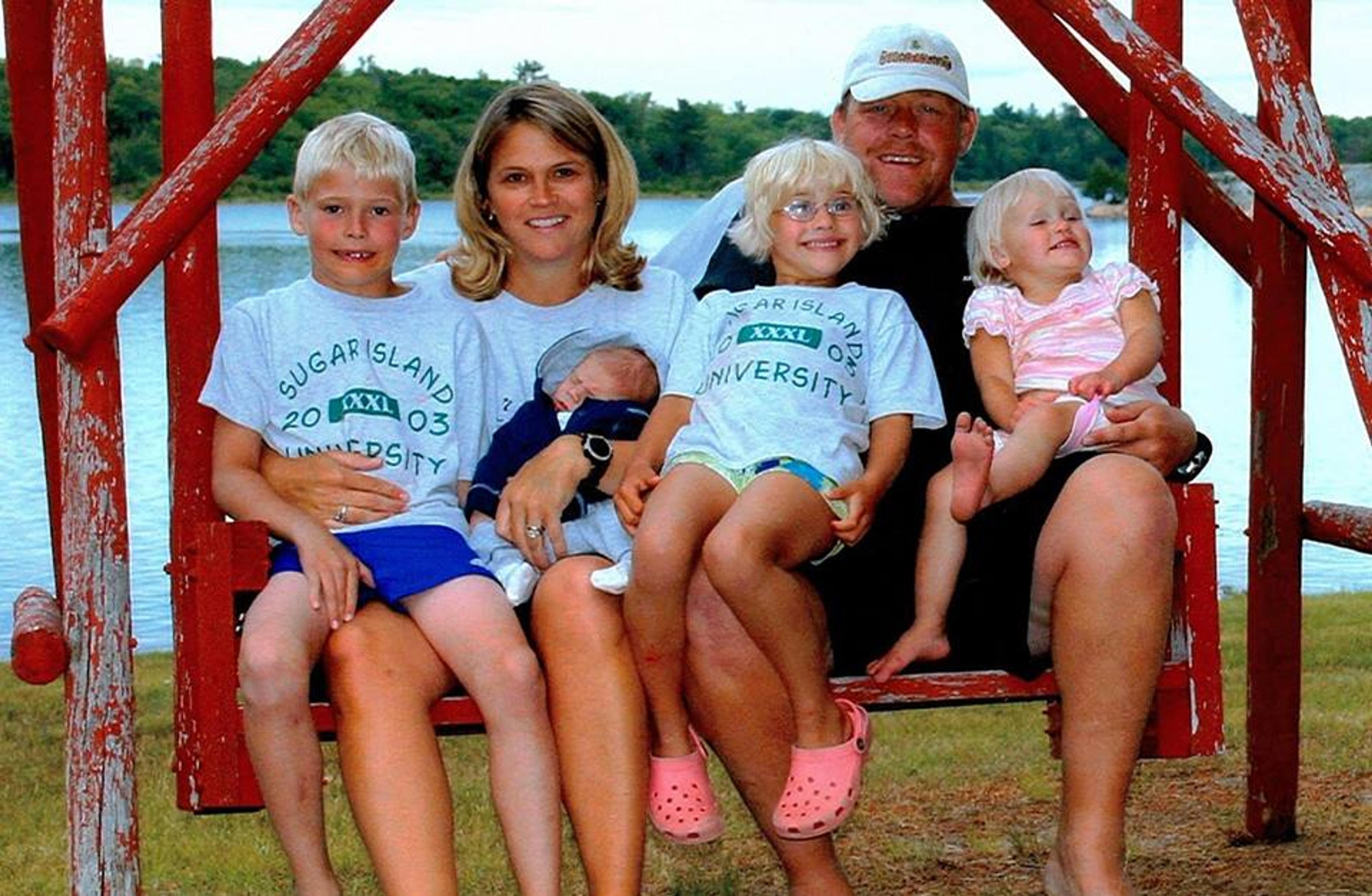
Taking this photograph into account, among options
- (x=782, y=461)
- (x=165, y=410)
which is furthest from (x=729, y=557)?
(x=165, y=410)

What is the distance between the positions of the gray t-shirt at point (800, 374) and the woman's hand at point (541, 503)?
17 centimetres

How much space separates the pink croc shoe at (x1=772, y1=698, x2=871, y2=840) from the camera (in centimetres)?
354

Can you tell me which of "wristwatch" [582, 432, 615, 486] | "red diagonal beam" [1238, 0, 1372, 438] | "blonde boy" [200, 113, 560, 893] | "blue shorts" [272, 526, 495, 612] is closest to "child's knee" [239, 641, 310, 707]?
"blonde boy" [200, 113, 560, 893]

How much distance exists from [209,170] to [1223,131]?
5.36ft

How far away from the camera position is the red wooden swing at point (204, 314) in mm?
3502

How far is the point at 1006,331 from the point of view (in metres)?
3.91

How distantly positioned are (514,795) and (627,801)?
0.17 meters

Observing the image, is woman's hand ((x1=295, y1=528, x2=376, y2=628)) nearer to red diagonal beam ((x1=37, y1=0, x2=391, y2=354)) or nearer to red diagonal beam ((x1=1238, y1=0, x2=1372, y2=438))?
red diagonal beam ((x1=37, y1=0, x2=391, y2=354))

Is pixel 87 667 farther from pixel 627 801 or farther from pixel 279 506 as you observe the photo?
pixel 627 801

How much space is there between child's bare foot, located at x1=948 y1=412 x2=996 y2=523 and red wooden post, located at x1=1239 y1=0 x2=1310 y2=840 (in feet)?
4.80


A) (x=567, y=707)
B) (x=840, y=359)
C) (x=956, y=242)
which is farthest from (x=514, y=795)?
(x=956, y=242)

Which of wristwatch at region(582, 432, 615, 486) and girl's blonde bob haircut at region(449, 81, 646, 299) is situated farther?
girl's blonde bob haircut at region(449, 81, 646, 299)

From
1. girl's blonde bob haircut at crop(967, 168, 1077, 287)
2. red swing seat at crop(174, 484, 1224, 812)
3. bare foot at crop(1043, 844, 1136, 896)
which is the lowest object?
bare foot at crop(1043, 844, 1136, 896)

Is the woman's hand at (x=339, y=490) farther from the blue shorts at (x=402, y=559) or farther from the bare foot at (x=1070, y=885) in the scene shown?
the bare foot at (x=1070, y=885)
